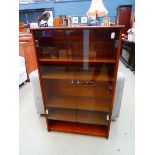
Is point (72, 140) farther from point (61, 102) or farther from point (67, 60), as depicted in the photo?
point (67, 60)

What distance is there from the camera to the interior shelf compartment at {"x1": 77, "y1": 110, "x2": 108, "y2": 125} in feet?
5.87

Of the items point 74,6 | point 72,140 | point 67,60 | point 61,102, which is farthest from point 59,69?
point 74,6

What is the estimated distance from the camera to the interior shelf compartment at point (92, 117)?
1790 mm

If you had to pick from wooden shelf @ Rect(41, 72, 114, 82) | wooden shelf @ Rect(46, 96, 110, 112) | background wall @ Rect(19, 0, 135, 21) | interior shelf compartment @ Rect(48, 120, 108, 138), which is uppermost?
background wall @ Rect(19, 0, 135, 21)

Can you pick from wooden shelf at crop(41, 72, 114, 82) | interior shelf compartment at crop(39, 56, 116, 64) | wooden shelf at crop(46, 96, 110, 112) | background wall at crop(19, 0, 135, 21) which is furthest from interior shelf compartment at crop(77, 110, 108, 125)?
background wall at crop(19, 0, 135, 21)

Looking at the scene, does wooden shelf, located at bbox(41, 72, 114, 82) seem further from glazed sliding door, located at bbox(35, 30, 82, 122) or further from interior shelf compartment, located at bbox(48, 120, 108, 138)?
interior shelf compartment, located at bbox(48, 120, 108, 138)

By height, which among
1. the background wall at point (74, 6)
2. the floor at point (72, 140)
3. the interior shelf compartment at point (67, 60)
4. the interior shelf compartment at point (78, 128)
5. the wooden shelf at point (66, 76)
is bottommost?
the floor at point (72, 140)

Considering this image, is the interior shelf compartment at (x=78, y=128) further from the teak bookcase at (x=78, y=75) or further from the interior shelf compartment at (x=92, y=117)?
the interior shelf compartment at (x=92, y=117)

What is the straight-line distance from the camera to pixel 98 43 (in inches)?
66.8

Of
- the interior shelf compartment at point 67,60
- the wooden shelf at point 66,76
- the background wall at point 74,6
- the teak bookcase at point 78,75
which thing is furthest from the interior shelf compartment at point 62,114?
the background wall at point 74,6

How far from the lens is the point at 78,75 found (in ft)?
5.75

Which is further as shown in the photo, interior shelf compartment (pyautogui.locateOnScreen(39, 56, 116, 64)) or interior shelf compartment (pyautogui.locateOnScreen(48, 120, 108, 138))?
interior shelf compartment (pyautogui.locateOnScreen(48, 120, 108, 138))
